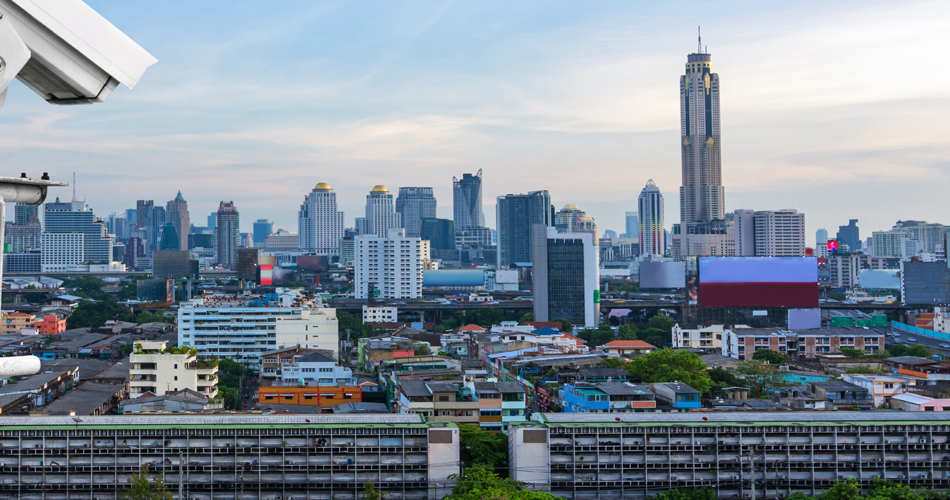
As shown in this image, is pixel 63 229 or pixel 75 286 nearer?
pixel 75 286

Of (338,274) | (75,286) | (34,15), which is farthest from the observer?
(338,274)

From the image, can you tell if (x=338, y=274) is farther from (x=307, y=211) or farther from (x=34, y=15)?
(x=34, y=15)

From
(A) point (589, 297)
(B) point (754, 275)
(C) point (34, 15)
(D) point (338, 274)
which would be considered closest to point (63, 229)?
(D) point (338, 274)

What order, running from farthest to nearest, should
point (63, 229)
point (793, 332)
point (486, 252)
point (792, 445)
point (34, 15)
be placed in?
1. point (486, 252)
2. point (63, 229)
3. point (793, 332)
4. point (792, 445)
5. point (34, 15)

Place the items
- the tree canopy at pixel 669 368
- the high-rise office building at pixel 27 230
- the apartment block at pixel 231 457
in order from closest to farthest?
1. the apartment block at pixel 231 457
2. the tree canopy at pixel 669 368
3. the high-rise office building at pixel 27 230

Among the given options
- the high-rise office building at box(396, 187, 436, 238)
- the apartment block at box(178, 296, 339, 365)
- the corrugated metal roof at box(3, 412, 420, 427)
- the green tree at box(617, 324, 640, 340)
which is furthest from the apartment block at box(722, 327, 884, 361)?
the high-rise office building at box(396, 187, 436, 238)

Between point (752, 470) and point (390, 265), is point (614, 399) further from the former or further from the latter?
point (390, 265)

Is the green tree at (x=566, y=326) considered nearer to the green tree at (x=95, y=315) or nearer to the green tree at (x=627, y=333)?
the green tree at (x=627, y=333)

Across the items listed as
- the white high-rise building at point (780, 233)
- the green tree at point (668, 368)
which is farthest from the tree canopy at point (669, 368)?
the white high-rise building at point (780, 233)
